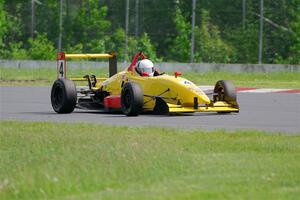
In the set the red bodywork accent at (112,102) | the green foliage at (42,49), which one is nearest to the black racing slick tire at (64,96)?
the red bodywork accent at (112,102)

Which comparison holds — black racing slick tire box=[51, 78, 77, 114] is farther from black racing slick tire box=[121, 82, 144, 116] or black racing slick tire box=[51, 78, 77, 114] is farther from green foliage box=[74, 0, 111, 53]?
green foliage box=[74, 0, 111, 53]

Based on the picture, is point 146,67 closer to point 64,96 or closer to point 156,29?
point 64,96

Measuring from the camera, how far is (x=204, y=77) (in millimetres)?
40281

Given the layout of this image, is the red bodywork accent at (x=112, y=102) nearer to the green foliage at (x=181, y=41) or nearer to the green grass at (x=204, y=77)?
the green grass at (x=204, y=77)

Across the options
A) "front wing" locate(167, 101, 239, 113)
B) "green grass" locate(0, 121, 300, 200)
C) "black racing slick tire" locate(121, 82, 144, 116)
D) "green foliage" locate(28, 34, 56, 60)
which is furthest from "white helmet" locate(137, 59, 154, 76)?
"green foliage" locate(28, 34, 56, 60)

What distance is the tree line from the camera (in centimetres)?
5062

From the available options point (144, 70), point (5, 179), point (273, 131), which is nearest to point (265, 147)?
point (273, 131)

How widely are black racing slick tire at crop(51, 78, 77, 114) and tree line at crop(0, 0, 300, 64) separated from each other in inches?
1120

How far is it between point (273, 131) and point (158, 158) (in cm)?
481

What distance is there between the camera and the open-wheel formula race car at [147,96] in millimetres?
20062

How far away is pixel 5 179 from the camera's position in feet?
34.4

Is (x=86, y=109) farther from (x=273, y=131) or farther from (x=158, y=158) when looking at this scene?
(x=158, y=158)

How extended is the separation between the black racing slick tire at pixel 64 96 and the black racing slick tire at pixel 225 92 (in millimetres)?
2788

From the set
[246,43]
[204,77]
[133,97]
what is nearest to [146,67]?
[133,97]
